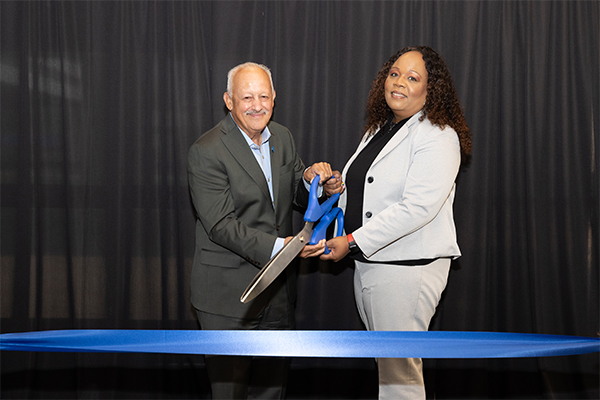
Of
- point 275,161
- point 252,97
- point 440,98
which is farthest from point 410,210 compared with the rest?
point 252,97

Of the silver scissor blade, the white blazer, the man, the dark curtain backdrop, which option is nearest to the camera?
the silver scissor blade

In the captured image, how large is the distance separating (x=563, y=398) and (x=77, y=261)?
10.1ft

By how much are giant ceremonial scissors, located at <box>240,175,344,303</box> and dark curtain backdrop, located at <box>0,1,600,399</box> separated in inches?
32.4

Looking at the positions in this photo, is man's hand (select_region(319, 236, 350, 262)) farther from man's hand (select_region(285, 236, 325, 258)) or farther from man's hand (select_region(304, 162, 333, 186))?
man's hand (select_region(304, 162, 333, 186))

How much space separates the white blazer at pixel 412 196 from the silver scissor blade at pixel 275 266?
233 millimetres

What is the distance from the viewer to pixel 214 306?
76.0 inches

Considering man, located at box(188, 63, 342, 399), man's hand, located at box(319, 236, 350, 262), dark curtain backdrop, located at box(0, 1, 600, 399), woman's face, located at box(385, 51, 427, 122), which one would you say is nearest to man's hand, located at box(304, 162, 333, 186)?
man, located at box(188, 63, 342, 399)

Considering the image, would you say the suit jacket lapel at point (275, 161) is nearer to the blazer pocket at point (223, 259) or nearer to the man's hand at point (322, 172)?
the man's hand at point (322, 172)

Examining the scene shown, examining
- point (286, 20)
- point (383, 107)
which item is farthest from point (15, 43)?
point (383, 107)

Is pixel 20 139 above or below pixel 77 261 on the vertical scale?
above

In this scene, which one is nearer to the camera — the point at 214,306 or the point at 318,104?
the point at 214,306

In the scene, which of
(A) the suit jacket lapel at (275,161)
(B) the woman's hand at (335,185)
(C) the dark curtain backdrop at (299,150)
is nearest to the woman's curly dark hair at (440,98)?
(B) the woman's hand at (335,185)

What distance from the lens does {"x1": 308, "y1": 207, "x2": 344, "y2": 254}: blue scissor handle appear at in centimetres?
181

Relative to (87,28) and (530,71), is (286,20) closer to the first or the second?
(87,28)
